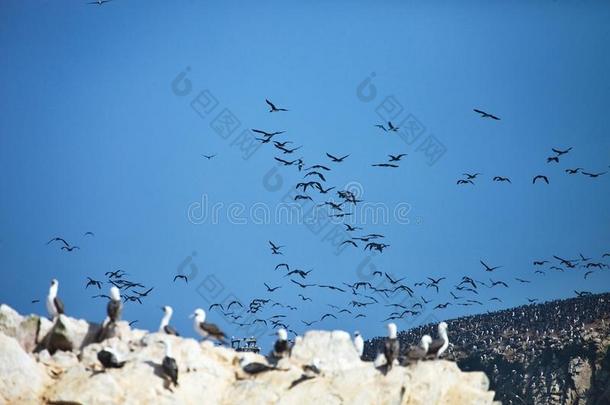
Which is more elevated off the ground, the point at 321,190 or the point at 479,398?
the point at 321,190

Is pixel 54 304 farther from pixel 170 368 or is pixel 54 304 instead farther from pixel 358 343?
pixel 358 343

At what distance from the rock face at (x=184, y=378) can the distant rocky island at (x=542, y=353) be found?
5035 centimetres

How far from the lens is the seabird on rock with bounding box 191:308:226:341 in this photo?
30.0m

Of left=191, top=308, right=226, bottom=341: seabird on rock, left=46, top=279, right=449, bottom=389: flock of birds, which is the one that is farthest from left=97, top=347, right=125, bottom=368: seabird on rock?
left=191, top=308, right=226, bottom=341: seabird on rock

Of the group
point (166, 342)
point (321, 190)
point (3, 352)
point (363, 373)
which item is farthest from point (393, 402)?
point (321, 190)

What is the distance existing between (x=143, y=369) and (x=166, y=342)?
3.73 feet

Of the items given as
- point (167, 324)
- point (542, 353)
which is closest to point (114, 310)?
point (167, 324)

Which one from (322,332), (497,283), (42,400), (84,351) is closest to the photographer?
(42,400)

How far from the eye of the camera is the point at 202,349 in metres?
27.4

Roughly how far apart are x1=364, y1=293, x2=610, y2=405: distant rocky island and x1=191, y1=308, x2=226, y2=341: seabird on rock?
4778cm

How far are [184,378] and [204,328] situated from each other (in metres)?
4.38

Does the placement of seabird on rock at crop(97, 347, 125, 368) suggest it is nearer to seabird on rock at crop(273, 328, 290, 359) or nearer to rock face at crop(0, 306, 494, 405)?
rock face at crop(0, 306, 494, 405)

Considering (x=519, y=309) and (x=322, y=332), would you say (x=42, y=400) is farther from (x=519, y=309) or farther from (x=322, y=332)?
(x=519, y=309)

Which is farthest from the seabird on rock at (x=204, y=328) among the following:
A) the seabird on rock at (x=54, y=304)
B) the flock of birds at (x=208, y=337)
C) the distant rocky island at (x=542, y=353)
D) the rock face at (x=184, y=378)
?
the distant rocky island at (x=542, y=353)
